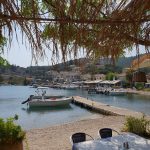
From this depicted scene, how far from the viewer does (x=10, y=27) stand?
1187 mm

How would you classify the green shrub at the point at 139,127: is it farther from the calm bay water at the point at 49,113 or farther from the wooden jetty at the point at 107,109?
the calm bay water at the point at 49,113

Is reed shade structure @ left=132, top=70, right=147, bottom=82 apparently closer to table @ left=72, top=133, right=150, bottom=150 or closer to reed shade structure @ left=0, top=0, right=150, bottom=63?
reed shade structure @ left=0, top=0, right=150, bottom=63

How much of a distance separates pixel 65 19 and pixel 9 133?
445 centimetres

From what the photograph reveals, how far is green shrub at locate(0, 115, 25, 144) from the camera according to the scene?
5.44 m

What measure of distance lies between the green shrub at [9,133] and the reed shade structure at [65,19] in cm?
418

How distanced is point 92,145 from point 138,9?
13.7ft

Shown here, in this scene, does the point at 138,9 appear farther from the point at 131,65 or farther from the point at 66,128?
the point at 66,128

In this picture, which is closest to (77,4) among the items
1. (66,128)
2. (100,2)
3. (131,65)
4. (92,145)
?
(100,2)

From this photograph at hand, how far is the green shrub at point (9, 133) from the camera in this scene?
214 inches

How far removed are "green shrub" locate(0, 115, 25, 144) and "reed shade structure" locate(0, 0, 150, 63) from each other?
13.7 feet

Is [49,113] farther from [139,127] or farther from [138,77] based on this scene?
[138,77]

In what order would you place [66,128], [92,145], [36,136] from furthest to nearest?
[66,128]
[36,136]
[92,145]

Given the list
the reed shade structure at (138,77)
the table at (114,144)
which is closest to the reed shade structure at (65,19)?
the reed shade structure at (138,77)

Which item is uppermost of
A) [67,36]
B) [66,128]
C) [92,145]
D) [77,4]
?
[77,4]
